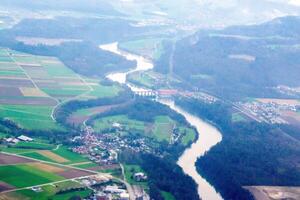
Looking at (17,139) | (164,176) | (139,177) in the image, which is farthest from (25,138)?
(164,176)

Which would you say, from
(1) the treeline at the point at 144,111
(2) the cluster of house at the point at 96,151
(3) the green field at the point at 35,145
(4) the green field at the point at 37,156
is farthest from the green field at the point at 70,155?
(1) the treeline at the point at 144,111

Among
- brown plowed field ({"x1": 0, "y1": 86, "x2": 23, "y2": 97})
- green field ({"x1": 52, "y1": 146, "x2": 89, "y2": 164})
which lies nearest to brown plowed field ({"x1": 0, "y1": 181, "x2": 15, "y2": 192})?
green field ({"x1": 52, "y1": 146, "x2": 89, "y2": 164})

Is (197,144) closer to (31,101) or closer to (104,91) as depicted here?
(31,101)

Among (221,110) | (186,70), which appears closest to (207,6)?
(186,70)

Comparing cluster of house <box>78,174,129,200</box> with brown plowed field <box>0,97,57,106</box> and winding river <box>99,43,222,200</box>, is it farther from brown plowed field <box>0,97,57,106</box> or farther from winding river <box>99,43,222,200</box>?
brown plowed field <box>0,97,57,106</box>

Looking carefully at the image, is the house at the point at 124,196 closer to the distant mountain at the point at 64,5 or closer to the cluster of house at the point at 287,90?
the cluster of house at the point at 287,90
